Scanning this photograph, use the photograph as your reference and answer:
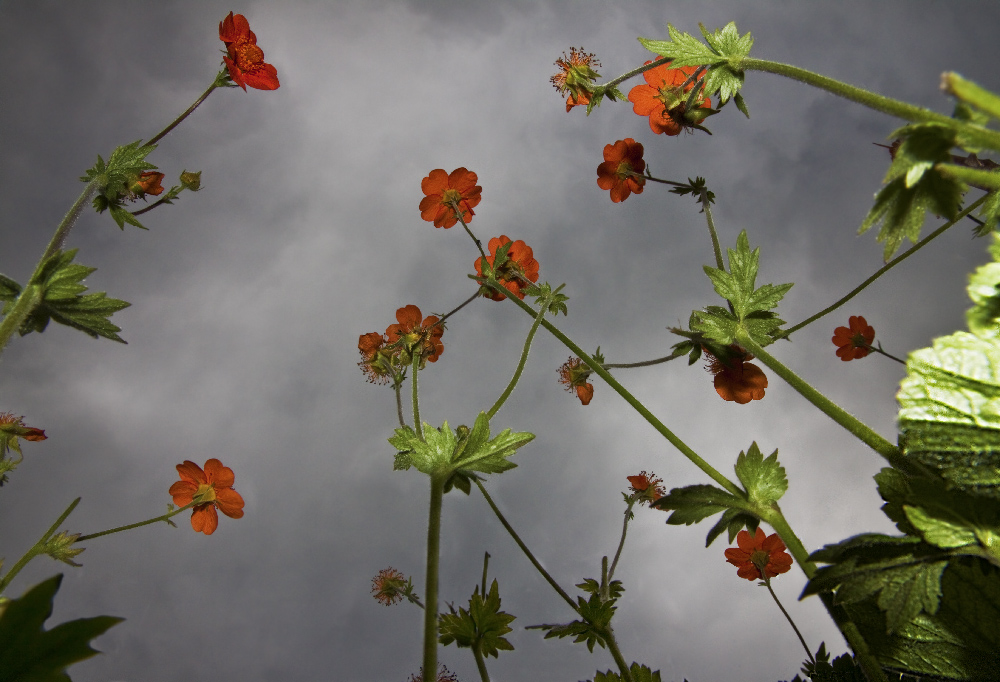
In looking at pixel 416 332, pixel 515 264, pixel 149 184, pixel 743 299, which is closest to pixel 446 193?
pixel 515 264

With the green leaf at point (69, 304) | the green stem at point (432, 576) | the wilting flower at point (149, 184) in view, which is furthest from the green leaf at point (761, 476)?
the wilting flower at point (149, 184)

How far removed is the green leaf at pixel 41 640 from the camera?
489 millimetres

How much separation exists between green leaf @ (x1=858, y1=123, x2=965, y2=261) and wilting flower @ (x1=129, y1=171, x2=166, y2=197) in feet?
5.96

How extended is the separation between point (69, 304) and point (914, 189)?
1.35 meters

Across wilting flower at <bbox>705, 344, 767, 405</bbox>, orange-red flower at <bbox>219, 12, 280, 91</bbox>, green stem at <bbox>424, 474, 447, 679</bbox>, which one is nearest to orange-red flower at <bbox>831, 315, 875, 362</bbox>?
wilting flower at <bbox>705, 344, 767, 405</bbox>

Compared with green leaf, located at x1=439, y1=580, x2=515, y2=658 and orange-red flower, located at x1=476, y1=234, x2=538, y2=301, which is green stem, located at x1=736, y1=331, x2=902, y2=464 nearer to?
green leaf, located at x1=439, y1=580, x2=515, y2=658

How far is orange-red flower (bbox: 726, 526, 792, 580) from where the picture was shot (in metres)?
1.80

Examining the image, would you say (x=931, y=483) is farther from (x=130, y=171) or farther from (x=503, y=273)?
(x=130, y=171)

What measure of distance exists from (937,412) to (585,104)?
1.30 metres

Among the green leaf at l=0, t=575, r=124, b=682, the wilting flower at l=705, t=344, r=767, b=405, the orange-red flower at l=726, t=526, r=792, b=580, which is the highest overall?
the wilting flower at l=705, t=344, r=767, b=405

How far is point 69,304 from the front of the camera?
0.98m

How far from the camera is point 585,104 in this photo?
166cm

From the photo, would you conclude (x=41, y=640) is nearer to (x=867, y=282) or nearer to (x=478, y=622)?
(x=478, y=622)

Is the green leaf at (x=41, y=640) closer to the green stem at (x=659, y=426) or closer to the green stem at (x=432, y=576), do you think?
the green stem at (x=432, y=576)
